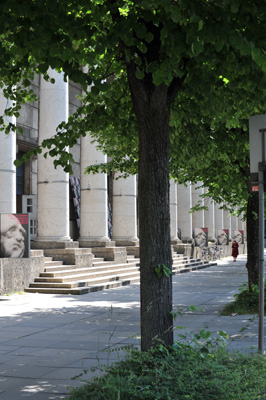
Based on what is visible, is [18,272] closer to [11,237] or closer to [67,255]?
[11,237]

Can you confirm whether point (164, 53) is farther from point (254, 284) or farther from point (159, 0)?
point (254, 284)

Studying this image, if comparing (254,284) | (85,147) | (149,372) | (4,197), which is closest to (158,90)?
(149,372)

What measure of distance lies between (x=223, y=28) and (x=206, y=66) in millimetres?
2084

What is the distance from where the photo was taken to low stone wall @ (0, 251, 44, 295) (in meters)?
18.5

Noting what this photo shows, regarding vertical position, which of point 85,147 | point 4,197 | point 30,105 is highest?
point 30,105

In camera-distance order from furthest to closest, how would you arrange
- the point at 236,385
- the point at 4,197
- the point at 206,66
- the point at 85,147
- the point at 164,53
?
the point at 85,147 → the point at 4,197 → the point at 206,66 → the point at 164,53 → the point at 236,385

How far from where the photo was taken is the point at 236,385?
5.99 meters

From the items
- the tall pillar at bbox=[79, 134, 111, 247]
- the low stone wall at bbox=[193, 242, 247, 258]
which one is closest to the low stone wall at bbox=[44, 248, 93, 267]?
the tall pillar at bbox=[79, 134, 111, 247]

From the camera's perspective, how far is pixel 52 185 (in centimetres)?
2342

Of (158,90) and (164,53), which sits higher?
(164,53)

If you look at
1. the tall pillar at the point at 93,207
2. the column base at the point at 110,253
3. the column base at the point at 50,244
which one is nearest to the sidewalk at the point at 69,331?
the column base at the point at 50,244

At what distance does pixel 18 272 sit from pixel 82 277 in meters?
3.07

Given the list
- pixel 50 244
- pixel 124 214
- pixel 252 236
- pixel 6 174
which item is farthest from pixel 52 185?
pixel 252 236

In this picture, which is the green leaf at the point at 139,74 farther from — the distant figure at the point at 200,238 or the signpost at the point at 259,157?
the distant figure at the point at 200,238
